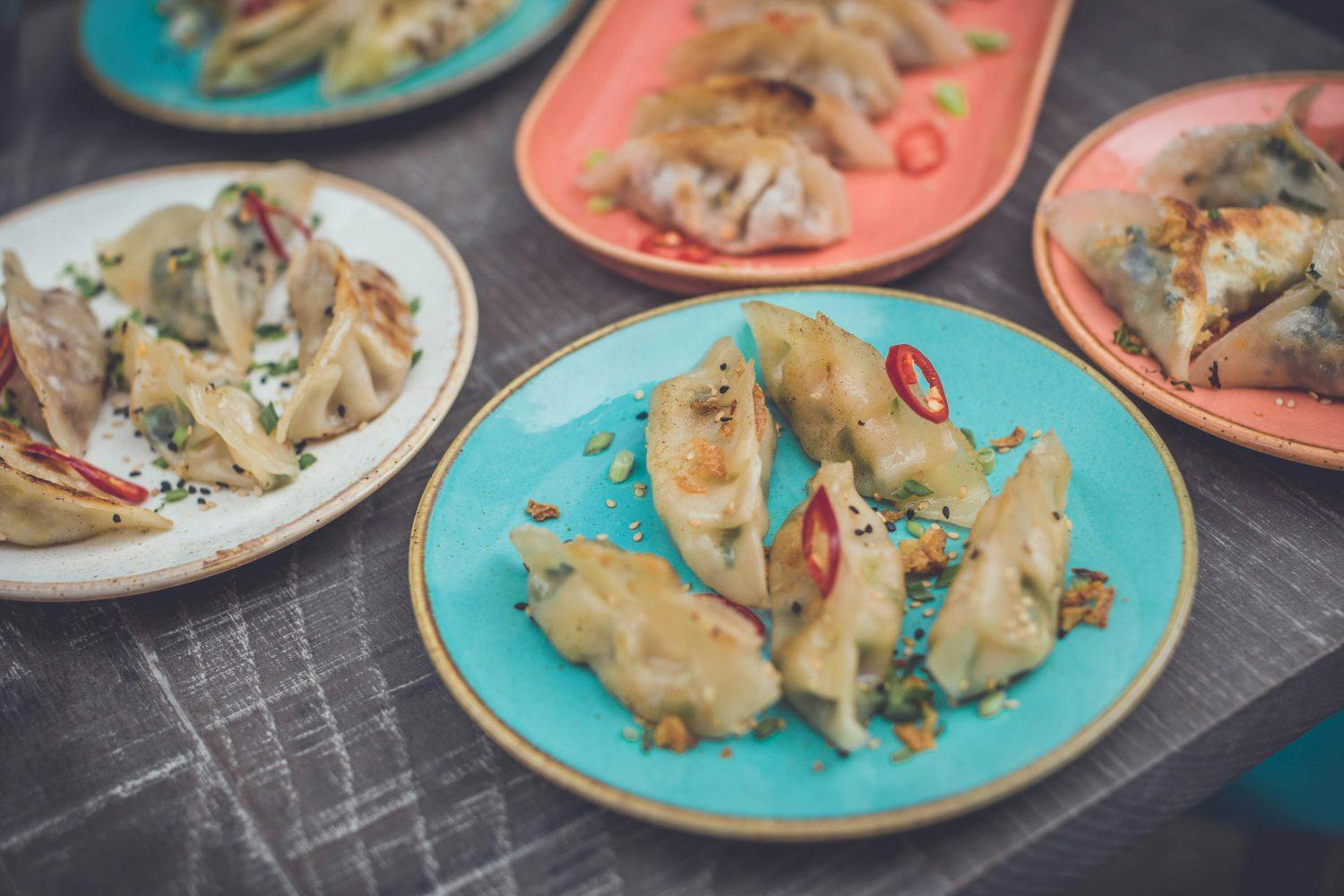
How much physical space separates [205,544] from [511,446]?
764mm

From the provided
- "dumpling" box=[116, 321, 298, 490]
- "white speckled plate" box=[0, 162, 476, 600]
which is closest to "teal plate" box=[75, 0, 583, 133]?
"white speckled plate" box=[0, 162, 476, 600]

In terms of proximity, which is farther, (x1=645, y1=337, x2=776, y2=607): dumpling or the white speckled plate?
the white speckled plate

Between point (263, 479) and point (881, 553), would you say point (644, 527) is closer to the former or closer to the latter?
point (881, 553)

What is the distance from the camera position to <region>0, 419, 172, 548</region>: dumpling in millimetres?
2504

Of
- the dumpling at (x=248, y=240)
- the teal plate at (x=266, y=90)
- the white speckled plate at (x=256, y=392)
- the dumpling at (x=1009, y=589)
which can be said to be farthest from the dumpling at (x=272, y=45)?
the dumpling at (x=1009, y=589)

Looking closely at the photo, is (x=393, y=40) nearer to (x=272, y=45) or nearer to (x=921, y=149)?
(x=272, y=45)

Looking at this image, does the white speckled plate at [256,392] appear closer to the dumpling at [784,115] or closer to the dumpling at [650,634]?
the dumpling at [650,634]

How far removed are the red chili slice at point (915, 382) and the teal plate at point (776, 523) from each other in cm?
19

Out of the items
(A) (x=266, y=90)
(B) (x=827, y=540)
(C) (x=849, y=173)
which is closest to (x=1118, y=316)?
(C) (x=849, y=173)

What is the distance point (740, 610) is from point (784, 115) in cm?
198

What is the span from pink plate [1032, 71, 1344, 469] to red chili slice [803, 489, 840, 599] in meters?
0.95

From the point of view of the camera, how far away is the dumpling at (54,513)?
8.21ft

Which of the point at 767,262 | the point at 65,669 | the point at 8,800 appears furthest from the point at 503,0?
the point at 8,800

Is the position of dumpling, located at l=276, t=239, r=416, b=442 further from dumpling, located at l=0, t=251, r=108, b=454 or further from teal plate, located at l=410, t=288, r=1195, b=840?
dumpling, located at l=0, t=251, r=108, b=454
